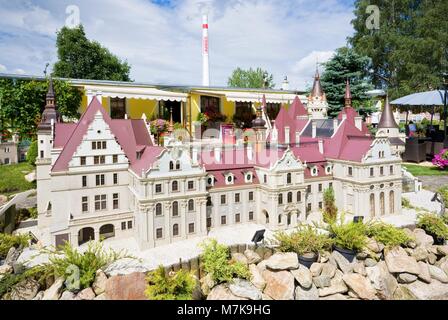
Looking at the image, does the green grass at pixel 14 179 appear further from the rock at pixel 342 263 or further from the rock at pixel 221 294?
the rock at pixel 342 263

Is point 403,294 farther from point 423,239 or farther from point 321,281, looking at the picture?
point 423,239

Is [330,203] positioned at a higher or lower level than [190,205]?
lower

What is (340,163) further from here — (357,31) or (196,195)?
(357,31)

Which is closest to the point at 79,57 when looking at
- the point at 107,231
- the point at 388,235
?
the point at 107,231

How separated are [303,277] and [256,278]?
300 centimetres

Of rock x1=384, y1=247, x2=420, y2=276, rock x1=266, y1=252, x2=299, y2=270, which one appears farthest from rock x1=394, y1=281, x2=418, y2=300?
rock x1=266, y1=252, x2=299, y2=270

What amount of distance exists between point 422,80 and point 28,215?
57.2 m

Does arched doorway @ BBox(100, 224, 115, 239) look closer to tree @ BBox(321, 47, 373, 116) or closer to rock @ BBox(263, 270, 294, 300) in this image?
rock @ BBox(263, 270, 294, 300)

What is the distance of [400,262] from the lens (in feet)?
75.2

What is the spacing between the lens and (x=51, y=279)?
64.0 ft

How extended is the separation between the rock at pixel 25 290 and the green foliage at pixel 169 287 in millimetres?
6660

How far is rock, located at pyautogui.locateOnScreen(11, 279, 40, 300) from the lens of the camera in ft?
59.9

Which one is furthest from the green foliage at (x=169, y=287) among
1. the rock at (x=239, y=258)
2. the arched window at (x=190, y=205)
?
the arched window at (x=190, y=205)
